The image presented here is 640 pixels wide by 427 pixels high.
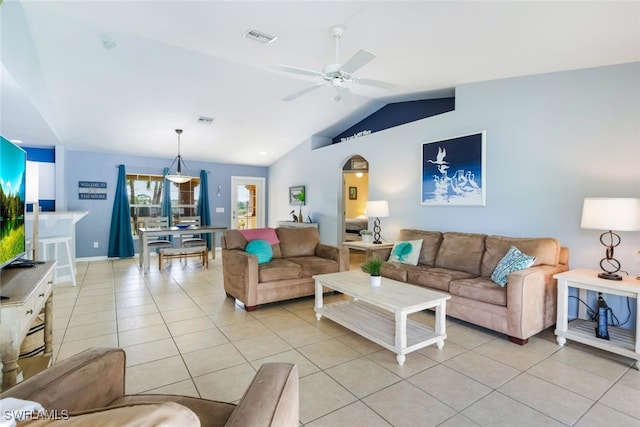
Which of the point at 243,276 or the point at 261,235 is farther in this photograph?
the point at 261,235

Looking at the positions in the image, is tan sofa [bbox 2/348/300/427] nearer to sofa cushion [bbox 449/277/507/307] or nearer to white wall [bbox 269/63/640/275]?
sofa cushion [bbox 449/277/507/307]

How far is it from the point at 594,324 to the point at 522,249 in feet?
2.83

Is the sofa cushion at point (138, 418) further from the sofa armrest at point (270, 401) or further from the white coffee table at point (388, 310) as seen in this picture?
the white coffee table at point (388, 310)

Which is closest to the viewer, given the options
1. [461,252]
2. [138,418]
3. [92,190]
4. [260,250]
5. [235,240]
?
[138,418]

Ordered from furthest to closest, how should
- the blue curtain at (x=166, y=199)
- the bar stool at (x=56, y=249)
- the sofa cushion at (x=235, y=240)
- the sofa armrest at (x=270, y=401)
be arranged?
the blue curtain at (x=166, y=199)
the bar stool at (x=56, y=249)
the sofa cushion at (x=235, y=240)
the sofa armrest at (x=270, y=401)

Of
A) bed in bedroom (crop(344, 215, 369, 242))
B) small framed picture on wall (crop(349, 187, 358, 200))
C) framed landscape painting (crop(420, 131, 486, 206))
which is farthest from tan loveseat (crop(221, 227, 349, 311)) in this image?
small framed picture on wall (crop(349, 187, 358, 200))

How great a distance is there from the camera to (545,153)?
3.39 m

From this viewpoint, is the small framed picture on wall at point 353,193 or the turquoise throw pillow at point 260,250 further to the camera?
the small framed picture on wall at point 353,193

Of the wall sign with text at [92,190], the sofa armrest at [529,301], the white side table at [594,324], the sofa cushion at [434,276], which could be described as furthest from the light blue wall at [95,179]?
the white side table at [594,324]

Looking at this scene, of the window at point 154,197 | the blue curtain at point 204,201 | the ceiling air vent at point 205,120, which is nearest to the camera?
the ceiling air vent at point 205,120

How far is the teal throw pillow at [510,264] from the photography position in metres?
2.90

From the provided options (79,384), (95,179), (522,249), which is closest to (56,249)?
(95,179)

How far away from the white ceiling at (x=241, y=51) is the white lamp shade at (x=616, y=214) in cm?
130

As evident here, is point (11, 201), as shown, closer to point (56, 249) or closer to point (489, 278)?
point (56, 249)
